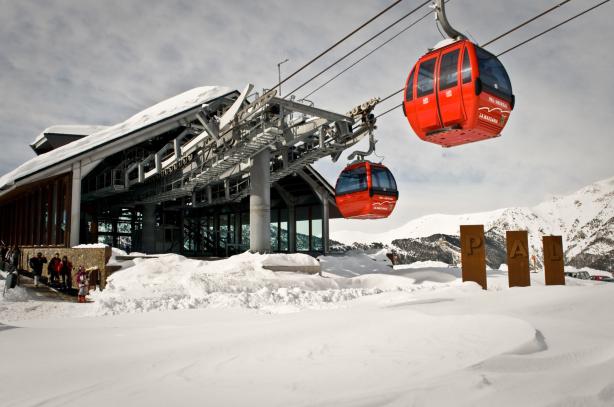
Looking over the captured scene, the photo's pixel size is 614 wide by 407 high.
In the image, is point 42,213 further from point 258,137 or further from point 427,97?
point 427,97

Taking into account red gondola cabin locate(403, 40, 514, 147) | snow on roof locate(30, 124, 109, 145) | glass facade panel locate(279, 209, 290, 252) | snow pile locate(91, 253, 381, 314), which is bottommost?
snow pile locate(91, 253, 381, 314)

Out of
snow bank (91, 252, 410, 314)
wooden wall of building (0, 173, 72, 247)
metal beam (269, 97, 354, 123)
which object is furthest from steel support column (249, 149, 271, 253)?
wooden wall of building (0, 173, 72, 247)

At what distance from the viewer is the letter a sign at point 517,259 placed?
11.1m

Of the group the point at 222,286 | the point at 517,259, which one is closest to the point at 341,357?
the point at 517,259

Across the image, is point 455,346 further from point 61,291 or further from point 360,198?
point 61,291

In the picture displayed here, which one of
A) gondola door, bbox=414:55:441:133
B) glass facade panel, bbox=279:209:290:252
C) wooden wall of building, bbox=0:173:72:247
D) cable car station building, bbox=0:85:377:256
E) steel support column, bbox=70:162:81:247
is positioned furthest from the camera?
glass facade panel, bbox=279:209:290:252

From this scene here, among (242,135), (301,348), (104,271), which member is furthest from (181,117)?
(301,348)

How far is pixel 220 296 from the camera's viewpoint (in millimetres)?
11812

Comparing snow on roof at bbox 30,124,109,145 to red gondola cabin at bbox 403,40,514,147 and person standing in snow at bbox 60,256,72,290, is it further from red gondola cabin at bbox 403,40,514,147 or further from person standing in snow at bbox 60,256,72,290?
red gondola cabin at bbox 403,40,514,147

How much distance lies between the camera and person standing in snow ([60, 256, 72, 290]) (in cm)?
1923

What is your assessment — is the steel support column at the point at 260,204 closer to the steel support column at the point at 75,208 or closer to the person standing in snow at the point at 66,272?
the person standing in snow at the point at 66,272

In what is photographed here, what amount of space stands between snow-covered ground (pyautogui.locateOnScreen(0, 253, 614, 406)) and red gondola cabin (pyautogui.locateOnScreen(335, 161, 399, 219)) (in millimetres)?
11167

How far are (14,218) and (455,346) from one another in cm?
3971

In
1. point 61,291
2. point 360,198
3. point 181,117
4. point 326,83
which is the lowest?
point 61,291
